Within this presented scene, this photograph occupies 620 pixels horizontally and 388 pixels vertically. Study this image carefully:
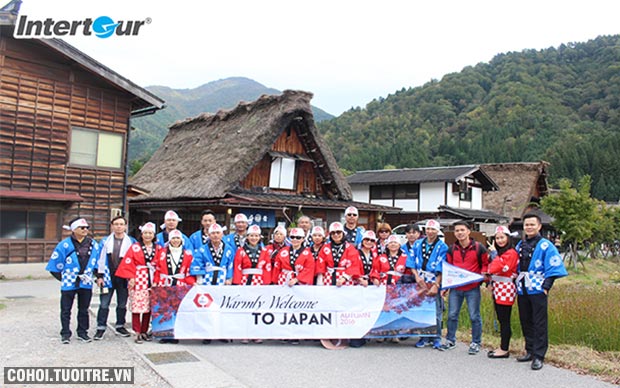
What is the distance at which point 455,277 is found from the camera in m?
6.56

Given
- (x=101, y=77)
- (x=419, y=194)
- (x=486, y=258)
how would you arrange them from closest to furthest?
(x=486, y=258), (x=101, y=77), (x=419, y=194)

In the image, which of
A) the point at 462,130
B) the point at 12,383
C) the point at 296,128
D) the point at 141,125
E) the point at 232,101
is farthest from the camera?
the point at 232,101

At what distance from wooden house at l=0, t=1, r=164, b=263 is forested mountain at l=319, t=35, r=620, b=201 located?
40362 mm

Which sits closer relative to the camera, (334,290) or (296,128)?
(334,290)

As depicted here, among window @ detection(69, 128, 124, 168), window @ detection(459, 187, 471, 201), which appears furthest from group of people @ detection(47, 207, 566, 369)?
window @ detection(459, 187, 471, 201)

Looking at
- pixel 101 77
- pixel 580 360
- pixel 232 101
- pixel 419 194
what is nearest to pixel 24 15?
pixel 101 77

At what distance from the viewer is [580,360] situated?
5961 millimetres

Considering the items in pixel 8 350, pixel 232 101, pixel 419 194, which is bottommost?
pixel 8 350

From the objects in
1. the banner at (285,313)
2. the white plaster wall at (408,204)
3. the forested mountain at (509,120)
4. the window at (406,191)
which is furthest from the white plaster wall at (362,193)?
the banner at (285,313)

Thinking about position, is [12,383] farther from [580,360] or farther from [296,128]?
[296,128]

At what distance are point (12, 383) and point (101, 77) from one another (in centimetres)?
1178

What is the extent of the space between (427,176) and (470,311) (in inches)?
923

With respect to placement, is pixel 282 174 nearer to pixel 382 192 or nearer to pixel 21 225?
pixel 21 225

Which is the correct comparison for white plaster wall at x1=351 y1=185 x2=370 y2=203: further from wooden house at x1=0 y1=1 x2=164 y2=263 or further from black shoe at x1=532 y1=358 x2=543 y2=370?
black shoe at x1=532 y1=358 x2=543 y2=370
